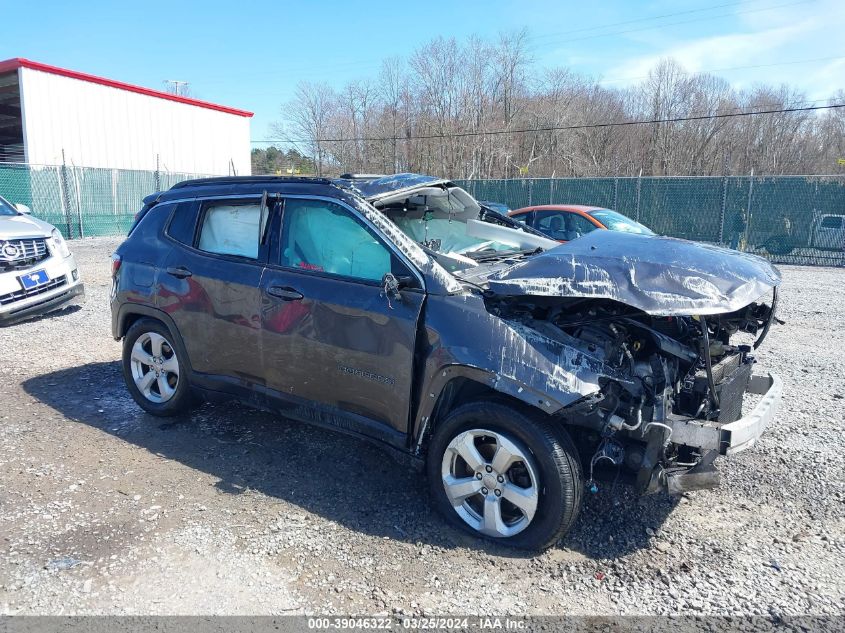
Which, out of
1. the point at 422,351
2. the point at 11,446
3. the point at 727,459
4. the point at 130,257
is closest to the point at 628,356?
the point at 422,351

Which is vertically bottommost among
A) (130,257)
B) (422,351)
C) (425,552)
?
(425,552)

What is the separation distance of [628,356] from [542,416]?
0.56 meters

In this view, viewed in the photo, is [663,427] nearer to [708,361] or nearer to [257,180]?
[708,361]

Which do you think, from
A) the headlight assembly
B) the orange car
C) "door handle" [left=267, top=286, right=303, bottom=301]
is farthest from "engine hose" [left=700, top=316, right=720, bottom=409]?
the headlight assembly

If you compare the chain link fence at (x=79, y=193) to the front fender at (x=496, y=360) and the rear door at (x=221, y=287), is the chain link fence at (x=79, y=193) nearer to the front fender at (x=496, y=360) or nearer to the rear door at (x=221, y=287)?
the rear door at (x=221, y=287)

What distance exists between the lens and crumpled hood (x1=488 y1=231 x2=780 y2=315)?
3.23 metres

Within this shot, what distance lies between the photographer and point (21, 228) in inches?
335

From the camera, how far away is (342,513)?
148 inches

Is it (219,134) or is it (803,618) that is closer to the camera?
(803,618)

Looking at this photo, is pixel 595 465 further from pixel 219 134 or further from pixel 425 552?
pixel 219 134

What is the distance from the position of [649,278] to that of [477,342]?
0.99 m

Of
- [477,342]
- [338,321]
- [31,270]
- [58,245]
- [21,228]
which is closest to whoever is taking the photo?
[477,342]

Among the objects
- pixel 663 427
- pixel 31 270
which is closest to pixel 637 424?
pixel 663 427

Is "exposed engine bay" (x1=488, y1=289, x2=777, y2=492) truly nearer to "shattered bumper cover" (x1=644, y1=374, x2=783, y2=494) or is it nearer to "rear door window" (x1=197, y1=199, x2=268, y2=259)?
"shattered bumper cover" (x1=644, y1=374, x2=783, y2=494)
